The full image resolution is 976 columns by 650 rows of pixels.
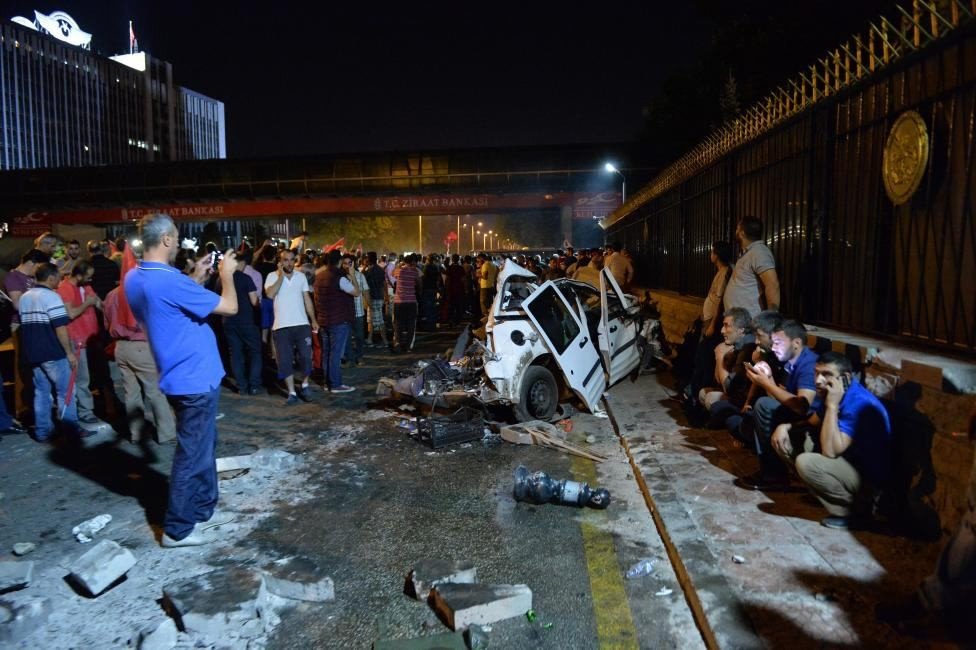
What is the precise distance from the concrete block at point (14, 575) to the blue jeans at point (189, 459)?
0.78 meters

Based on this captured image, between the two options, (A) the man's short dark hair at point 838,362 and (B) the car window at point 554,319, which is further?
(B) the car window at point 554,319

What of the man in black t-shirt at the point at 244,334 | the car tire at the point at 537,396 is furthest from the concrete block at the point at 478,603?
the man in black t-shirt at the point at 244,334

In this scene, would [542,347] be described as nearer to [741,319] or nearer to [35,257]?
[741,319]

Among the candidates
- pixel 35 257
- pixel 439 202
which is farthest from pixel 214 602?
pixel 439 202

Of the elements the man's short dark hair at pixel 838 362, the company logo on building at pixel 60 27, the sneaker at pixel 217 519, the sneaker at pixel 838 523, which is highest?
the company logo on building at pixel 60 27

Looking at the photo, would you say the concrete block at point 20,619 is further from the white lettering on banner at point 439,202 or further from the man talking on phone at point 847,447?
the white lettering on banner at point 439,202

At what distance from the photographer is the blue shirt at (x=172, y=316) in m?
4.37

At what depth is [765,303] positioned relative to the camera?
702 cm

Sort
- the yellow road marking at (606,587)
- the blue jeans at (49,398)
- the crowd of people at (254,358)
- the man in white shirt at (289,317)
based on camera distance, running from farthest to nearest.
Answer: the man in white shirt at (289,317) < the blue jeans at (49,398) < the crowd of people at (254,358) < the yellow road marking at (606,587)

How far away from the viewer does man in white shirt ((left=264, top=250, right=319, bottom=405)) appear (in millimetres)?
8625

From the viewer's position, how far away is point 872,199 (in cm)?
556

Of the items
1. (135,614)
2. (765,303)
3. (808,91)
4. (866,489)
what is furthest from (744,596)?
(808,91)

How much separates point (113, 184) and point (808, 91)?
36066 millimetres

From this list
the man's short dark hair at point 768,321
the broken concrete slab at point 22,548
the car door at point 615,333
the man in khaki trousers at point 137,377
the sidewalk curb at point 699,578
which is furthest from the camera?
the car door at point 615,333
